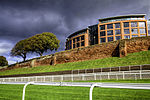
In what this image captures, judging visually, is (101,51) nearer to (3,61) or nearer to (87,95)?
(87,95)

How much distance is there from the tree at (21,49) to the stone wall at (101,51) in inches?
629

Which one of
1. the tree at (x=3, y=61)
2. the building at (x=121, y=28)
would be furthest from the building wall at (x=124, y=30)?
the tree at (x=3, y=61)

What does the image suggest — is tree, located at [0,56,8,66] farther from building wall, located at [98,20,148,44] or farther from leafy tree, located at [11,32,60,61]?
building wall, located at [98,20,148,44]

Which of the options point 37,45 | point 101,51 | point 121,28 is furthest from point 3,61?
point 101,51

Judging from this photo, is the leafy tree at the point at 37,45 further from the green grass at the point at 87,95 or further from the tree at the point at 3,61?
the green grass at the point at 87,95

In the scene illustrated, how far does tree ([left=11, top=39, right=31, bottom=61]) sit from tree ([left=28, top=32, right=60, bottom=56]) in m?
2.42

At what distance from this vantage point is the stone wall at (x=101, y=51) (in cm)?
2420

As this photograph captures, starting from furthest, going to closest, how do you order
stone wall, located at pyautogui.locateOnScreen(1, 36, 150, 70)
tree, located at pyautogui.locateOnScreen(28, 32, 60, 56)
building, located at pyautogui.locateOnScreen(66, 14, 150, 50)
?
building, located at pyautogui.locateOnScreen(66, 14, 150, 50) < tree, located at pyautogui.locateOnScreen(28, 32, 60, 56) < stone wall, located at pyautogui.locateOnScreen(1, 36, 150, 70)

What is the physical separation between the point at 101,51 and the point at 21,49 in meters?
39.0

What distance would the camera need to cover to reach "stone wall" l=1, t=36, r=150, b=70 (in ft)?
79.4

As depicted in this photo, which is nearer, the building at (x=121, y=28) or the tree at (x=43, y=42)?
the tree at (x=43, y=42)

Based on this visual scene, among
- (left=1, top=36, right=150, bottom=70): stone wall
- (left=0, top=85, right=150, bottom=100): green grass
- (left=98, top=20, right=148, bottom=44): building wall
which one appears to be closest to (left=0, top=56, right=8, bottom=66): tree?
(left=1, top=36, right=150, bottom=70): stone wall

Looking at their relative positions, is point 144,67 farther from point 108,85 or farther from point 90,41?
point 90,41

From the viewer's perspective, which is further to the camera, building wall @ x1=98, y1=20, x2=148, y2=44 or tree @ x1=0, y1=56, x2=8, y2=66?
tree @ x1=0, y1=56, x2=8, y2=66
